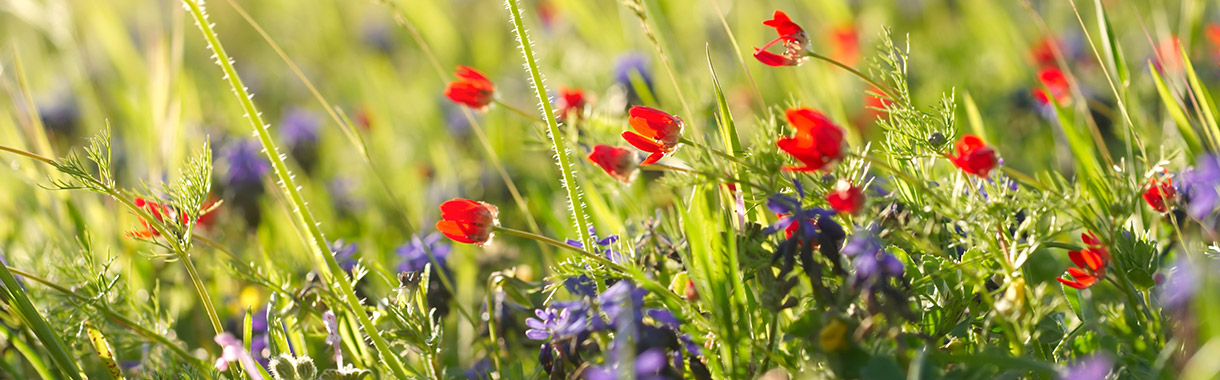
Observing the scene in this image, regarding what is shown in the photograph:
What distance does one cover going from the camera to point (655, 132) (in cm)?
103

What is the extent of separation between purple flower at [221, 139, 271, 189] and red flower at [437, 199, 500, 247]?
50.0 inches

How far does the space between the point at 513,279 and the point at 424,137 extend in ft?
5.94

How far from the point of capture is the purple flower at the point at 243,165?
2.16 meters

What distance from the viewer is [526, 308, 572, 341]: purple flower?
99 cm

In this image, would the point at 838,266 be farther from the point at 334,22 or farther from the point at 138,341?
the point at 334,22

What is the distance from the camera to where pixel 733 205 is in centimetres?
114

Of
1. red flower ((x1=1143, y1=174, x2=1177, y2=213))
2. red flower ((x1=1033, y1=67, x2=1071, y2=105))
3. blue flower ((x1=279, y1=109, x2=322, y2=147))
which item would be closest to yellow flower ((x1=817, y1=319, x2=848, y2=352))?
red flower ((x1=1143, y1=174, x2=1177, y2=213))

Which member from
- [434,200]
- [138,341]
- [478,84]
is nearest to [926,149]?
[478,84]

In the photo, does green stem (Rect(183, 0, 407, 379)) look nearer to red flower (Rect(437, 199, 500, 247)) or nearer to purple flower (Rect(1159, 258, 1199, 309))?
red flower (Rect(437, 199, 500, 247))

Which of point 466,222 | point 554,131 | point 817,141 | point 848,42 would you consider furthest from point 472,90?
point 848,42

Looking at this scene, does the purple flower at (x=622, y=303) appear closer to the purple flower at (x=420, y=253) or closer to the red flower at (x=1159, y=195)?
the purple flower at (x=420, y=253)

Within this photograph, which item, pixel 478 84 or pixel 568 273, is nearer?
pixel 568 273

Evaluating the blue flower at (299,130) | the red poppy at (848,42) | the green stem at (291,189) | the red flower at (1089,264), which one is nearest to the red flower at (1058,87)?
the red flower at (1089,264)

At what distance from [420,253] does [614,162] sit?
563mm
